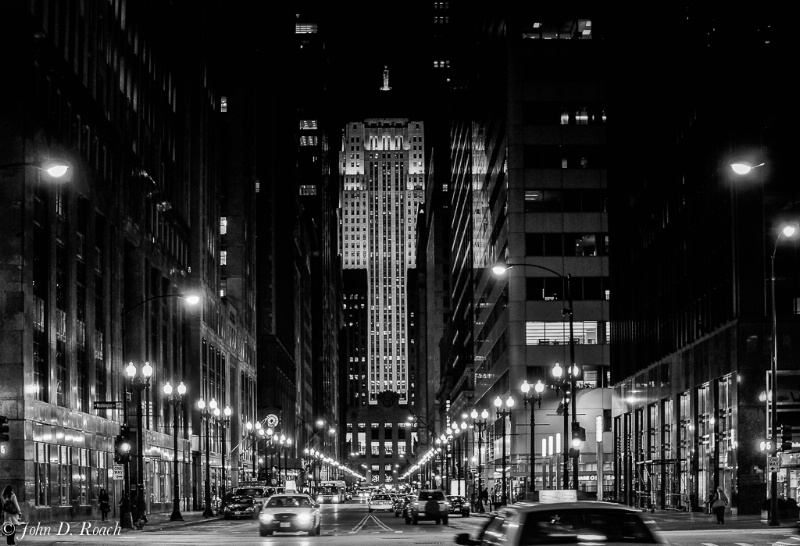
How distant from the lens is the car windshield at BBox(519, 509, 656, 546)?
1305 centimetres

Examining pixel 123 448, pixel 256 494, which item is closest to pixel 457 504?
pixel 256 494

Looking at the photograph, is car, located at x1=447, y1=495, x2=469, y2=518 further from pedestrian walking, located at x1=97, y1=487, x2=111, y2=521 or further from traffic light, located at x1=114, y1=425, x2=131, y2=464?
traffic light, located at x1=114, y1=425, x2=131, y2=464

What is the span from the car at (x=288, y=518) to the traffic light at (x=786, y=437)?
2421cm

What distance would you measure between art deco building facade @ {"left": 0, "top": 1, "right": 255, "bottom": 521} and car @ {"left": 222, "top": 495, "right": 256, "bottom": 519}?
278 inches

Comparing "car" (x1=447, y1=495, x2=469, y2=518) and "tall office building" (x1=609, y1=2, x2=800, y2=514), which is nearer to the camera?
"tall office building" (x1=609, y1=2, x2=800, y2=514)

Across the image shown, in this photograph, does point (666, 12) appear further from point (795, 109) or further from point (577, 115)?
point (577, 115)

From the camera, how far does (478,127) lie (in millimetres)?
127625

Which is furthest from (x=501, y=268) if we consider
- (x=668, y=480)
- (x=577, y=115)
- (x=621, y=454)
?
(x=577, y=115)

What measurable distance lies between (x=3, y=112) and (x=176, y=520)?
23521mm

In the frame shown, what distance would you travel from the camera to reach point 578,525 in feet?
43.5

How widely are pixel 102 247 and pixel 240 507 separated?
Result: 18.3m

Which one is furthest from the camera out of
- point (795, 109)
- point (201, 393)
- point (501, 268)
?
point (201, 393)

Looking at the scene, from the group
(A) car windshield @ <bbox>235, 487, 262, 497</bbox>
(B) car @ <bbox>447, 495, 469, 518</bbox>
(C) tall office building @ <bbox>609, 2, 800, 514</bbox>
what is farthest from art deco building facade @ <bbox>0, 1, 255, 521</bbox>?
(C) tall office building @ <bbox>609, 2, 800, 514</bbox>

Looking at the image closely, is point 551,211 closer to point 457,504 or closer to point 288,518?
point 457,504
